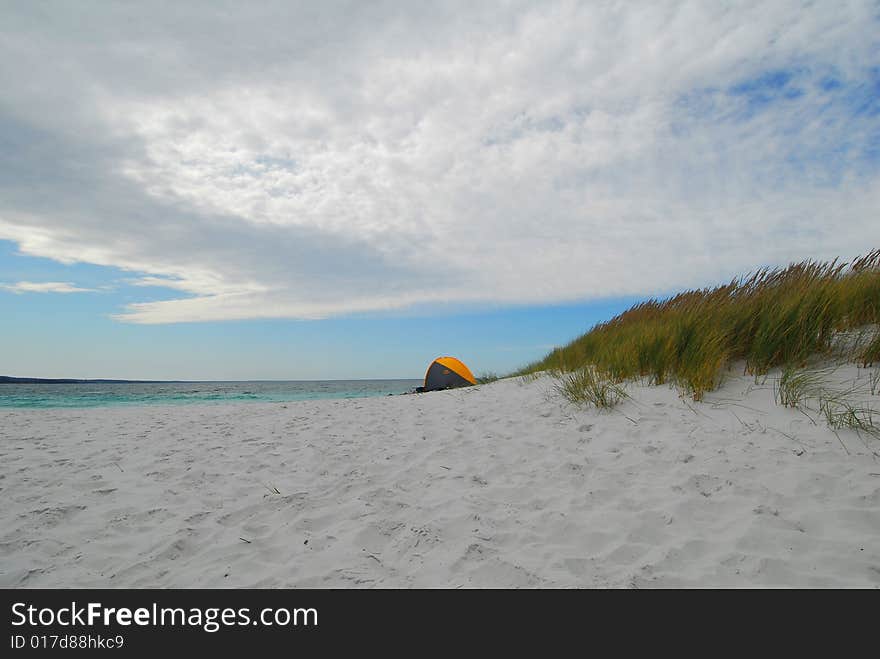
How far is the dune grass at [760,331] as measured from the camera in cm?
518

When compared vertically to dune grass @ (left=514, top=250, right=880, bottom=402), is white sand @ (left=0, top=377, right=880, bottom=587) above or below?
below

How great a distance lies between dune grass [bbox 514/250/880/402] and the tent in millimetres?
7639

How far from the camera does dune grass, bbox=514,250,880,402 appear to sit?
5.18m

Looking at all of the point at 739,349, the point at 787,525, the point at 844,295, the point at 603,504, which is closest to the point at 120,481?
the point at 603,504

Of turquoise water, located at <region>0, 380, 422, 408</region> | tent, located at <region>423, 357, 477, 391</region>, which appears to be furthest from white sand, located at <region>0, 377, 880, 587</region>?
turquoise water, located at <region>0, 380, 422, 408</region>

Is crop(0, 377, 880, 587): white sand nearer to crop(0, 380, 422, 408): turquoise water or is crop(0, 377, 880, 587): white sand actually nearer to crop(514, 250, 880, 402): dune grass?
crop(514, 250, 880, 402): dune grass

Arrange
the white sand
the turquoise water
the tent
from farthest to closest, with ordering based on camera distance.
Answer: the turquoise water < the tent < the white sand

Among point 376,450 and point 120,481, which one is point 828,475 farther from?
point 120,481

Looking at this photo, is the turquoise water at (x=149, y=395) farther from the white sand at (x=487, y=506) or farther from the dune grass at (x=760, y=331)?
the dune grass at (x=760, y=331)

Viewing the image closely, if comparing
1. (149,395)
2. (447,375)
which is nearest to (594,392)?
(447,375)

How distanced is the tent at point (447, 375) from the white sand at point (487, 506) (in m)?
8.52

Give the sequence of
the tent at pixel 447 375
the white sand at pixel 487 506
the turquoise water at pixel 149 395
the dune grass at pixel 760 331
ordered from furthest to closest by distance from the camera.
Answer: the turquoise water at pixel 149 395
the tent at pixel 447 375
the dune grass at pixel 760 331
the white sand at pixel 487 506

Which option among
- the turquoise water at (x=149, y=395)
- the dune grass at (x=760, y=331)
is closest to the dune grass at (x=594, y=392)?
the dune grass at (x=760, y=331)
